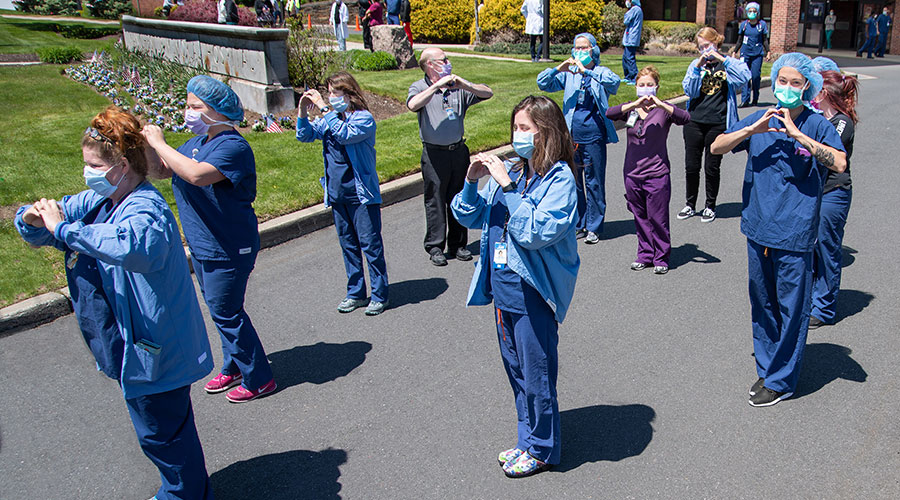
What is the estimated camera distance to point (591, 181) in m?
7.65

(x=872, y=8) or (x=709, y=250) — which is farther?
(x=872, y=8)

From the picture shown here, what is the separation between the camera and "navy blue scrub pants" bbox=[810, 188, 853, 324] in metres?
5.74

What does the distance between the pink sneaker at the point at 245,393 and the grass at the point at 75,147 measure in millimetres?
2564

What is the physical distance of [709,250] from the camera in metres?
7.44

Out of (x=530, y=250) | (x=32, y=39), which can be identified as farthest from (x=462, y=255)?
(x=32, y=39)

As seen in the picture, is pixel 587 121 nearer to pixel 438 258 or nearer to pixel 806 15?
pixel 438 258

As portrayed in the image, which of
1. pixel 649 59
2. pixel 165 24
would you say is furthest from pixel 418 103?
pixel 649 59

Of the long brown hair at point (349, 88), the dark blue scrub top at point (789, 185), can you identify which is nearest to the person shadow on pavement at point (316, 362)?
the long brown hair at point (349, 88)

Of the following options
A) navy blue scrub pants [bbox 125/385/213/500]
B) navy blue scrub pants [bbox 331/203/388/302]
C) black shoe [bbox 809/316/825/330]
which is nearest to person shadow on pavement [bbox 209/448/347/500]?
navy blue scrub pants [bbox 125/385/213/500]

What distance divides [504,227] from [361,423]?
1.63 metres

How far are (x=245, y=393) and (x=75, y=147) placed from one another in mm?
7043

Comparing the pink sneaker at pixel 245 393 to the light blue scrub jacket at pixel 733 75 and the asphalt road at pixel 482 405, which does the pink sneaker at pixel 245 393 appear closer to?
the asphalt road at pixel 482 405

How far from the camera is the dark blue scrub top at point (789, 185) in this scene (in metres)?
4.45

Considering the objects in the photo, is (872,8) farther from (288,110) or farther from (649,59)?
(288,110)
